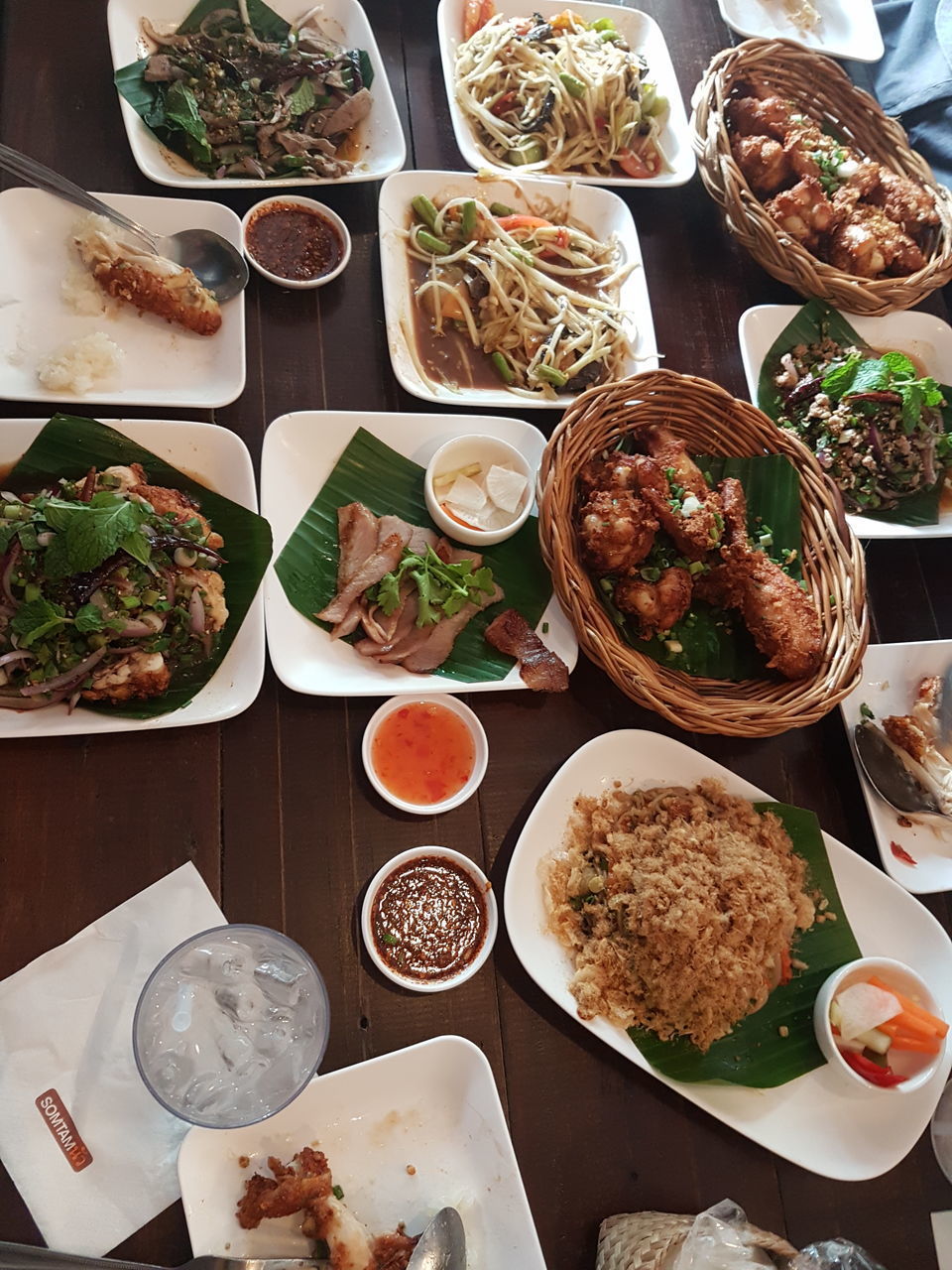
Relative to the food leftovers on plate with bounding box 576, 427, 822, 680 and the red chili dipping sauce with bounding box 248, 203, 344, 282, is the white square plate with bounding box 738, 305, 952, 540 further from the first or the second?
the red chili dipping sauce with bounding box 248, 203, 344, 282

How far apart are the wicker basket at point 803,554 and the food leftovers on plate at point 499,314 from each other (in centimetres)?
31

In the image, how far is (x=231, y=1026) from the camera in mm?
1762

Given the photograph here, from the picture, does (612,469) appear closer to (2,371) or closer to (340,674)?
(340,674)

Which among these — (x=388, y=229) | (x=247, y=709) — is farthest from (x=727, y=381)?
(x=247, y=709)

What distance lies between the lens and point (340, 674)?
2229 mm

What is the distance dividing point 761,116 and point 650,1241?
12.0 ft

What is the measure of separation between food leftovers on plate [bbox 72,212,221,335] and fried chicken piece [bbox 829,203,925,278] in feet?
7.59

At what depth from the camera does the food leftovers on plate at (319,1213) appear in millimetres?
1675

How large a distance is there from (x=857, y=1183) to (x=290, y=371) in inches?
112

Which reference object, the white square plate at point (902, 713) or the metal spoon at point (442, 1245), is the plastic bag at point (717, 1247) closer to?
the metal spoon at point (442, 1245)

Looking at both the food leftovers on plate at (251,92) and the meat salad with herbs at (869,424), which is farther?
the meat salad with herbs at (869,424)

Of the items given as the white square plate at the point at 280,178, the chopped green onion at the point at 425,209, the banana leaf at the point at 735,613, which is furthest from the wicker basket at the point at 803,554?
the white square plate at the point at 280,178

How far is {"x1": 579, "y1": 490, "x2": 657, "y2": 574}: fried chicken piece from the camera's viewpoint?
7.80 ft

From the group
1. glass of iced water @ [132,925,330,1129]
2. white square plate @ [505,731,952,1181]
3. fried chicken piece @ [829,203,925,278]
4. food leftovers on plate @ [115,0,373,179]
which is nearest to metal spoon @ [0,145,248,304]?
food leftovers on plate @ [115,0,373,179]
